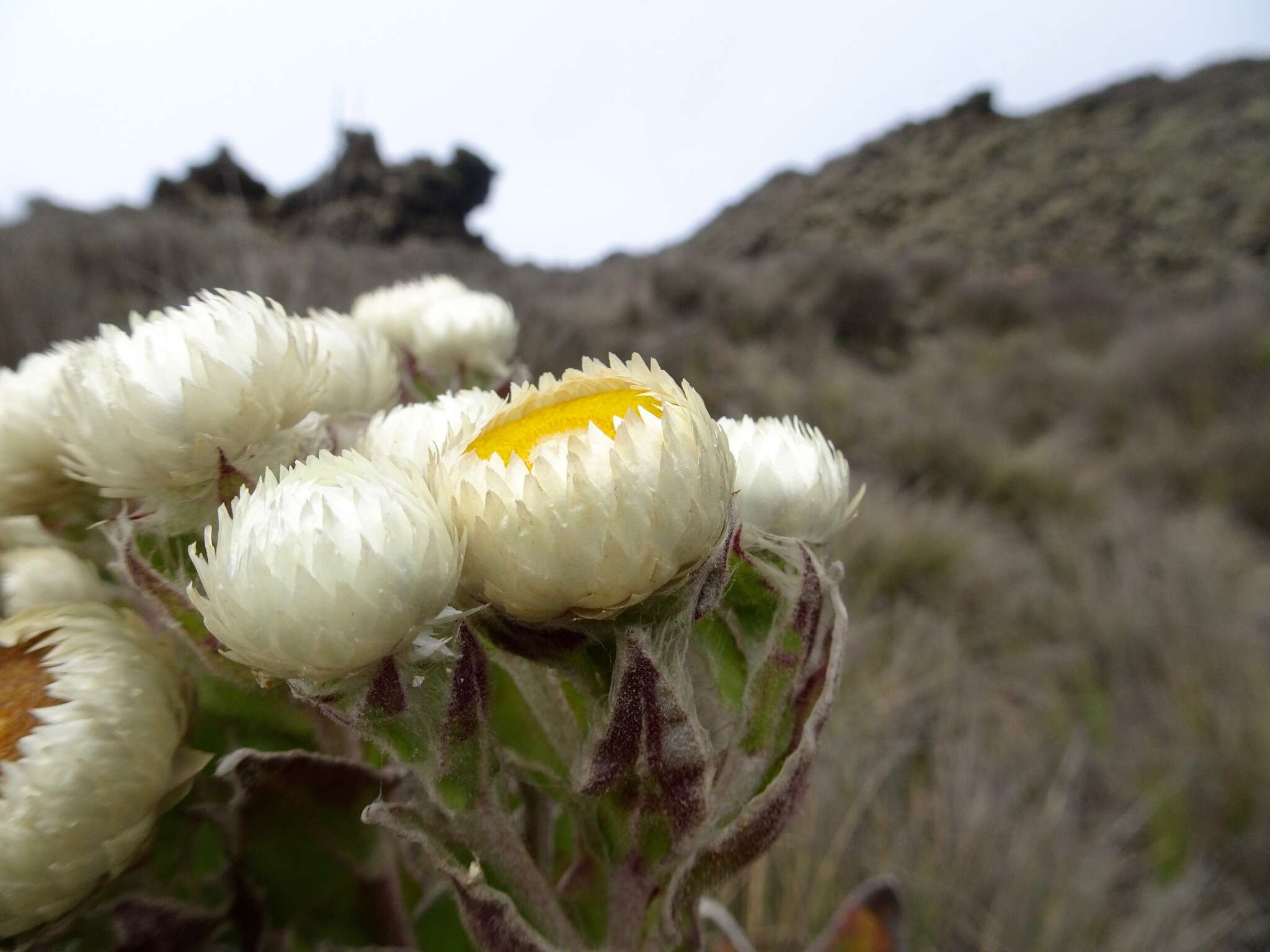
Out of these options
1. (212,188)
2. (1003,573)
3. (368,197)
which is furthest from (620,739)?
(212,188)

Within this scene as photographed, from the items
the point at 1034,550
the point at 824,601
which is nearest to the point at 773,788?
the point at 824,601

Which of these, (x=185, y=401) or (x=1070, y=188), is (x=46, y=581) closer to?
(x=185, y=401)

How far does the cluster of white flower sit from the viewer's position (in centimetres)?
41

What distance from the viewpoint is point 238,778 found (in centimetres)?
55

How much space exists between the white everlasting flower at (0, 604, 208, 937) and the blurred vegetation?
131 cm

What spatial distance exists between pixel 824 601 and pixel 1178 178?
1517 centimetres

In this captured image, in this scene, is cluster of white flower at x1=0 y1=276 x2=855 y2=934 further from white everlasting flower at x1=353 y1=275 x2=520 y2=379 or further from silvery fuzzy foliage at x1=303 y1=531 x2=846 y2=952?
white everlasting flower at x1=353 y1=275 x2=520 y2=379

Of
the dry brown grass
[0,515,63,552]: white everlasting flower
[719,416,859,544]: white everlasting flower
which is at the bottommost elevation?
the dry brown grass

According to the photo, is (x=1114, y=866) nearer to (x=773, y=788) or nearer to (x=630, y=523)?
(x=773, y=788)

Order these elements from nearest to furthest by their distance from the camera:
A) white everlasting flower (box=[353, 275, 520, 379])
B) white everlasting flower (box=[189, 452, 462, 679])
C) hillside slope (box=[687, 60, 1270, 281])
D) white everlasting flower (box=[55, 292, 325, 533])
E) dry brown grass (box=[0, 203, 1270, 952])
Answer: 1. white everlasting flower (box=[189, 452, 462, 679])
2. white everlasting flower (box=[55, 292, 325, 533])
3. white everlasting flower (box=[353, 275, 520, 379])
4. dry brown grass (box=[0, 203, 1270, 952])
5. hillside slope (box=[687, 60, 1270, 281])

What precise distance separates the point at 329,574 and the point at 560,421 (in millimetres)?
157

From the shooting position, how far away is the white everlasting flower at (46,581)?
626 millimetres

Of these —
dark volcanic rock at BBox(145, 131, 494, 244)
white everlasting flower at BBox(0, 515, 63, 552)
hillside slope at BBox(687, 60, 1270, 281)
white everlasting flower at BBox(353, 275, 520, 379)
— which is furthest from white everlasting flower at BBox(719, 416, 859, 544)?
hillside slope at BBox(687, 60, 1270, 281)

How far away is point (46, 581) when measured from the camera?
64 centimetres
